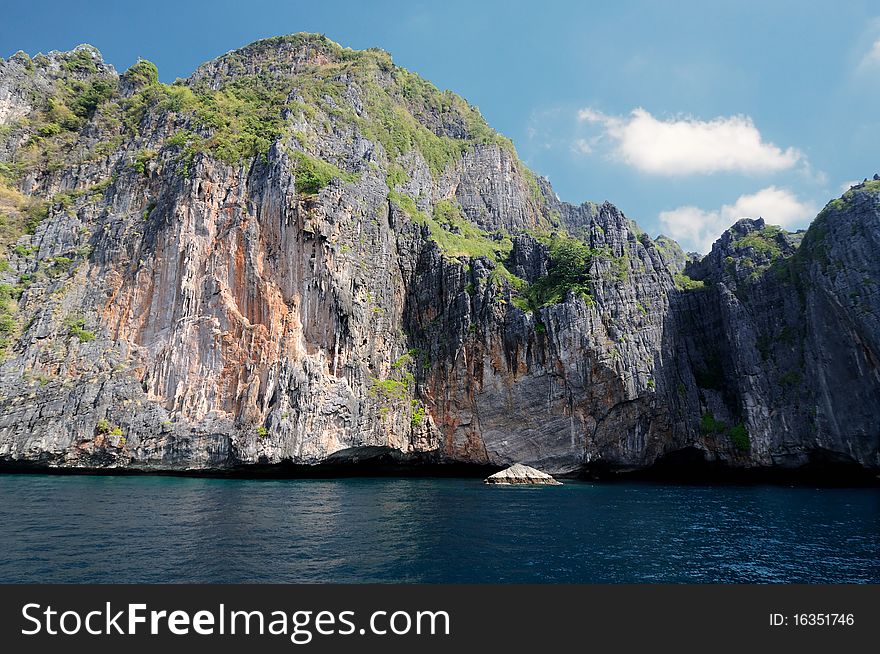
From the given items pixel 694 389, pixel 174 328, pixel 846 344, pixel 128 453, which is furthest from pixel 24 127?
pixel 846 344

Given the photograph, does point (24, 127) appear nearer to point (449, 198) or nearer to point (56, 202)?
point (56, 202)

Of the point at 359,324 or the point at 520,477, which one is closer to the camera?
the point at 520,477

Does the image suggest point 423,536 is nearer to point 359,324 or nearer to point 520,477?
point 520,477

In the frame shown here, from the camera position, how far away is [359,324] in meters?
61.2

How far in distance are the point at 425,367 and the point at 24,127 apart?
2874 inches

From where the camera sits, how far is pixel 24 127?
260 ft

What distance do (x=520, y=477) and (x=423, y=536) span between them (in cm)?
2851

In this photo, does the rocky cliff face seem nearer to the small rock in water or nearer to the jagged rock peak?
the small rock in water

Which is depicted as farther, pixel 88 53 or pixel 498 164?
pixel 498 164

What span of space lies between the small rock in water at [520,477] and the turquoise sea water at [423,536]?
919 cm

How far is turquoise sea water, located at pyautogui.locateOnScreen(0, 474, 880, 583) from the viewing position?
18953mm

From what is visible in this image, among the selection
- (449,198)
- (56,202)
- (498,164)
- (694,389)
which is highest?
(498,164)

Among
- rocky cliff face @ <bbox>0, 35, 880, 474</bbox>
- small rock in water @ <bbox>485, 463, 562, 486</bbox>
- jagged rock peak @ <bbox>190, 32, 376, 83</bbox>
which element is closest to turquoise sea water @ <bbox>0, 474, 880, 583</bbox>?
small rock in water @ <bbox>485, 463, 562, 486</bbox>

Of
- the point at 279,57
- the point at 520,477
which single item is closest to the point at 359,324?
the point at 520,477
